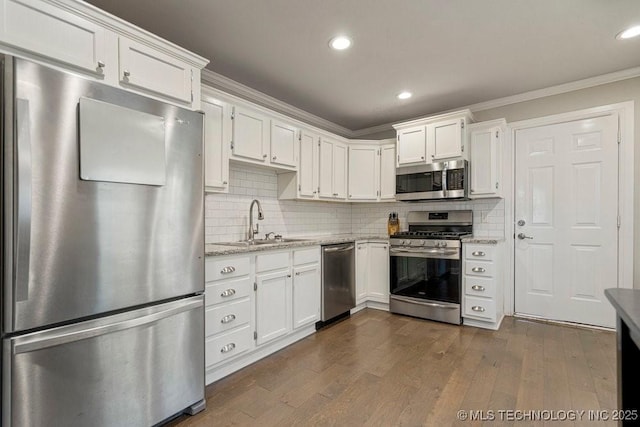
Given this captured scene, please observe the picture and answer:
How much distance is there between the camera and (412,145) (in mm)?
3881

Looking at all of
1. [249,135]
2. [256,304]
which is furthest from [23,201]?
[249,135]

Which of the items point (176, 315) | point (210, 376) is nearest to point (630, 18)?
point (176, 315)

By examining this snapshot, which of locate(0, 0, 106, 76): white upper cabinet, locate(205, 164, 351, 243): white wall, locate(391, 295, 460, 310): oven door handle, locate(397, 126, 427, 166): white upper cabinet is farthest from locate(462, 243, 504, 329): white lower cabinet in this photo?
locate(0, 0, 106, 76): white upper cabinet

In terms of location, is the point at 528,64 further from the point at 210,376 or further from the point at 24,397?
the point at 24,397

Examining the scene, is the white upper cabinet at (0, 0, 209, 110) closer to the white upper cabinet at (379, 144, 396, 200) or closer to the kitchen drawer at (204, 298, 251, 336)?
the kitchen drawer at (204, 298, 251, 336)

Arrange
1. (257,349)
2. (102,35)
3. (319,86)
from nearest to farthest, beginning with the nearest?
1. (102,35)
2. (257,349)
3. (319,86)

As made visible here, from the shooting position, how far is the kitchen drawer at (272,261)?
102 inches

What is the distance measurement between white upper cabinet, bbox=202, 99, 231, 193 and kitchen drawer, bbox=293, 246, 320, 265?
2.96ft

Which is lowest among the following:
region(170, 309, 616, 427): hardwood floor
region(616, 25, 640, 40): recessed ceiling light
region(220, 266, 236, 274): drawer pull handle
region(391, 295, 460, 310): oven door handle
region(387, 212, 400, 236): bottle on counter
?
region(170, 309, 616, 427): hardwood floor

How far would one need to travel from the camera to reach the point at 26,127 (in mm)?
1252

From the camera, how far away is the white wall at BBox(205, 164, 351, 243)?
2.98 m

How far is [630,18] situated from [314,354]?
138 inches

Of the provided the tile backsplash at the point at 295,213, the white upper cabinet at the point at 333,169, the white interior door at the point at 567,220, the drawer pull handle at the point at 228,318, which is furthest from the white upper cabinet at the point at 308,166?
the white interior door at the point at 567,220

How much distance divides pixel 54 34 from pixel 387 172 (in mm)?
3503
